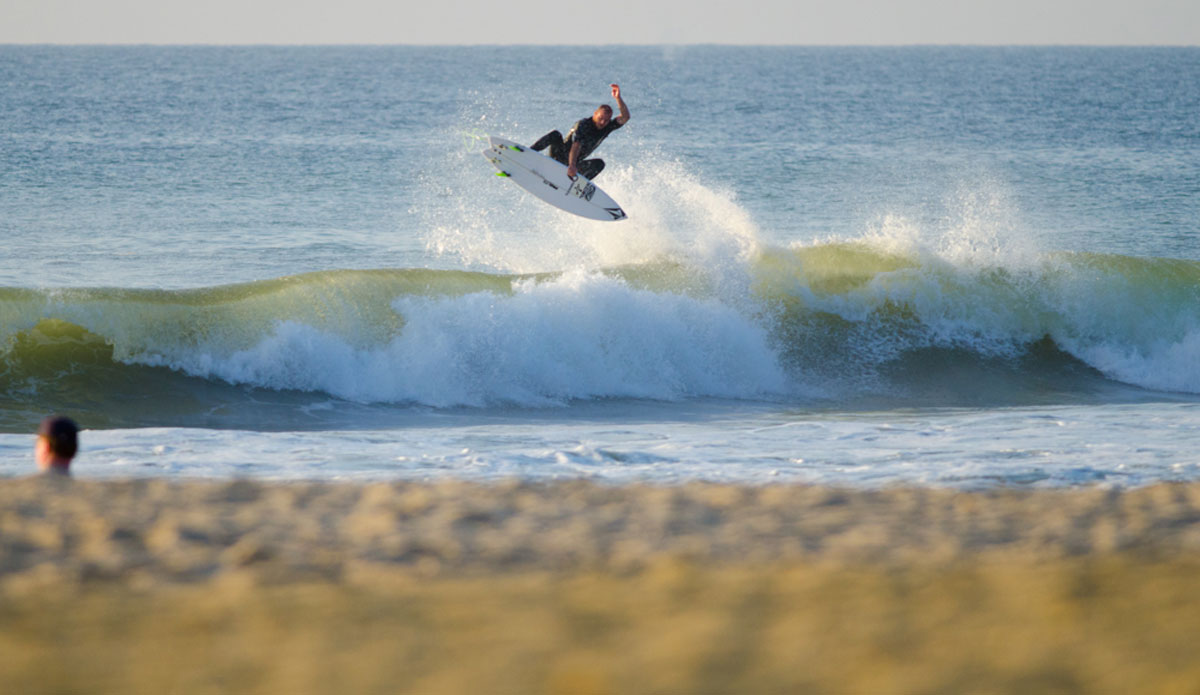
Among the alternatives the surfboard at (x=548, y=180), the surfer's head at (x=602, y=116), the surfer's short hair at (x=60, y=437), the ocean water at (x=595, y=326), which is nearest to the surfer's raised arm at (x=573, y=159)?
the surfboard at (x=548, y=180)

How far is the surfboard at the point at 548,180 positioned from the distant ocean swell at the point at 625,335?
0.86 metres

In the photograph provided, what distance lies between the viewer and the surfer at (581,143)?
1242cm

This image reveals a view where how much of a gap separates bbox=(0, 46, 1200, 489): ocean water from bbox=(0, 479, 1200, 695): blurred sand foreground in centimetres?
170

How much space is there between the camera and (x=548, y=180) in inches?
527

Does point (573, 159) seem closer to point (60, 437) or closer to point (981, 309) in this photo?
point (981, 309)

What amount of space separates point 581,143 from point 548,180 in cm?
78

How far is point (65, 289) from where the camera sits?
12570 mm

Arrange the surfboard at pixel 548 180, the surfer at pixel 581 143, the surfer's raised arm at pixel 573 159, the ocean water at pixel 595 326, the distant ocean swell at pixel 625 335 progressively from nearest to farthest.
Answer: the ocean water at pixel 595 326, the distant ocean swell at pixel 625 335, the surfer at pixel 581 143, the surfer's raised arm at pixel 573 159, the surfboard at pixel 548 180

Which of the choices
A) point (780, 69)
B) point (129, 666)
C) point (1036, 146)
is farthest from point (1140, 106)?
point (129, 666)

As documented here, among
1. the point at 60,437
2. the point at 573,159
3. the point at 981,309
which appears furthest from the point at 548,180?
the point at 60,437

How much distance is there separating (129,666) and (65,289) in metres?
10.2

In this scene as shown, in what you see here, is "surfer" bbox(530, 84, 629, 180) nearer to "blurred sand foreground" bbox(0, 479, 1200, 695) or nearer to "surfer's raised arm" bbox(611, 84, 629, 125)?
"surfer's raised arm" bbox(611, 84, 629, 125)

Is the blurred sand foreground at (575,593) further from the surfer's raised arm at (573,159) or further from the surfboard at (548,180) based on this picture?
the surfboard at (548,180)

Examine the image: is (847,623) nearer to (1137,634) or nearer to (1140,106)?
(1137,634)
